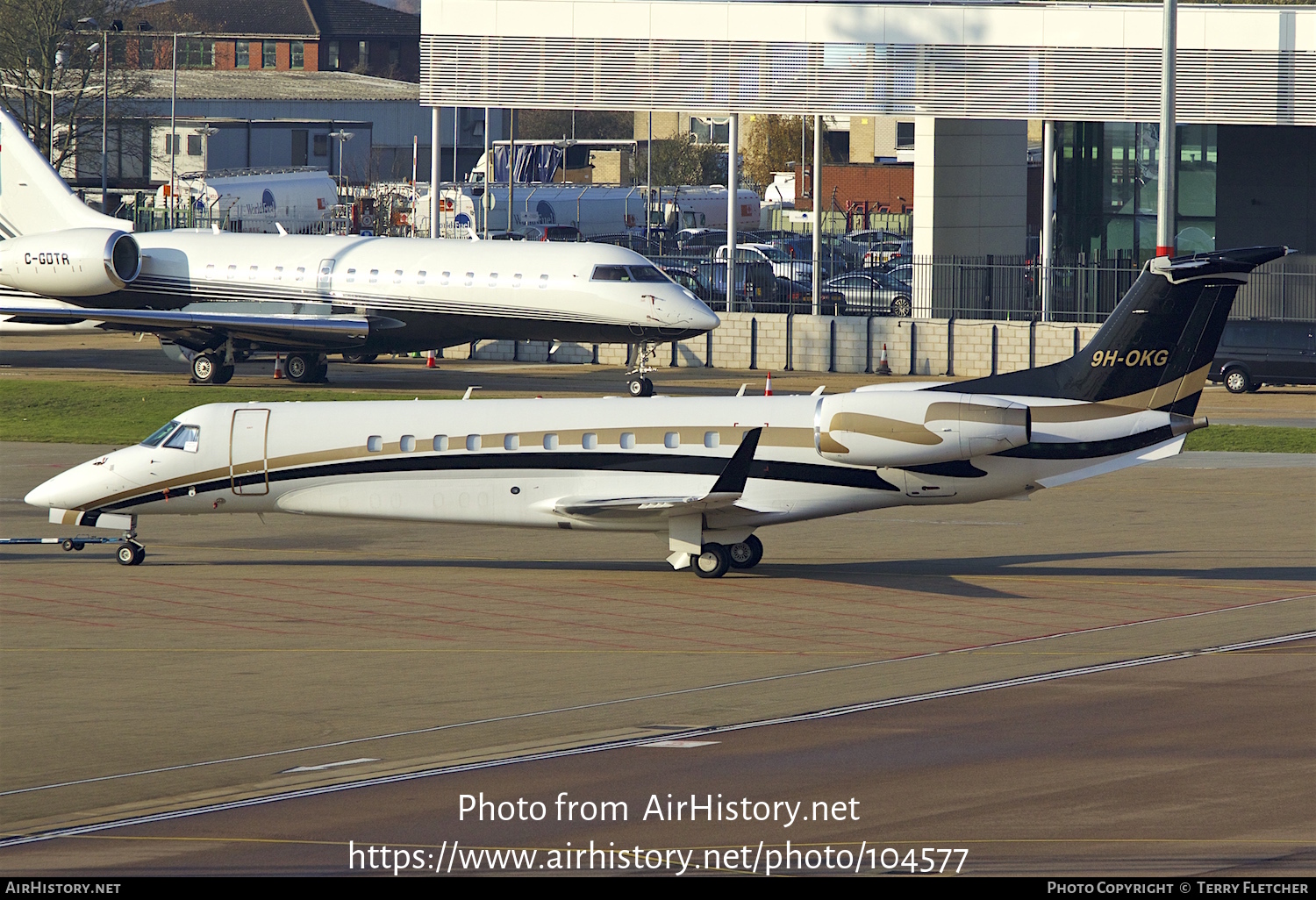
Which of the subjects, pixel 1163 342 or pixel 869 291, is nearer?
pixel 1163 342

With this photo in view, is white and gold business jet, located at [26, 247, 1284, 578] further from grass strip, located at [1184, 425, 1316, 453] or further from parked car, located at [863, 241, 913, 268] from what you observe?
parked car, located at [863, 241, 913, 268]

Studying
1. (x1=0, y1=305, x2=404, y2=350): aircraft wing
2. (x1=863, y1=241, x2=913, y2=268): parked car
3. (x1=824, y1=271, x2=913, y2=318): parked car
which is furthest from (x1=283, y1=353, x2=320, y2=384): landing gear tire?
(x1=863, y1=241, x2=913, y2=268): parked car

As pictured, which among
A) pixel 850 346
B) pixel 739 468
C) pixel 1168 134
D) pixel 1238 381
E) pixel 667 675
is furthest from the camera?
pixel 850 346

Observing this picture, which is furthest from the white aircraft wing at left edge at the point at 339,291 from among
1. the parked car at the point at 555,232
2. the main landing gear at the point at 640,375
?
→ the parked car at the point at 555,232

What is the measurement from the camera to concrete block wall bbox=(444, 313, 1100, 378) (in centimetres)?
5125

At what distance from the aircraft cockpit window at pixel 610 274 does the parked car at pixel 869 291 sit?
1536 centimetres

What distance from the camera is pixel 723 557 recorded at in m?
24.8

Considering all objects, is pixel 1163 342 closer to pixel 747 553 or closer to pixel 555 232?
pixel 747 553

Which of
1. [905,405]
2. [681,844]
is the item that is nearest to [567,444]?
[905,405]

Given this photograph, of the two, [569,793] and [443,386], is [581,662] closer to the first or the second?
[569,793]

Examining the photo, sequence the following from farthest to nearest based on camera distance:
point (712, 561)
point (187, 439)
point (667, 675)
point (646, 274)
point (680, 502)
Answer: point (646, 274) < point (187, 439) < point (712, 561) < point (680, 502) < point (667, 675)

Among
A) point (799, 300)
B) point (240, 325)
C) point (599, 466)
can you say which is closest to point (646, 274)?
point (240, 325)

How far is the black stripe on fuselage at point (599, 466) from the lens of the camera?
2417 cm

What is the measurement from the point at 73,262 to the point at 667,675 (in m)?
33.6
